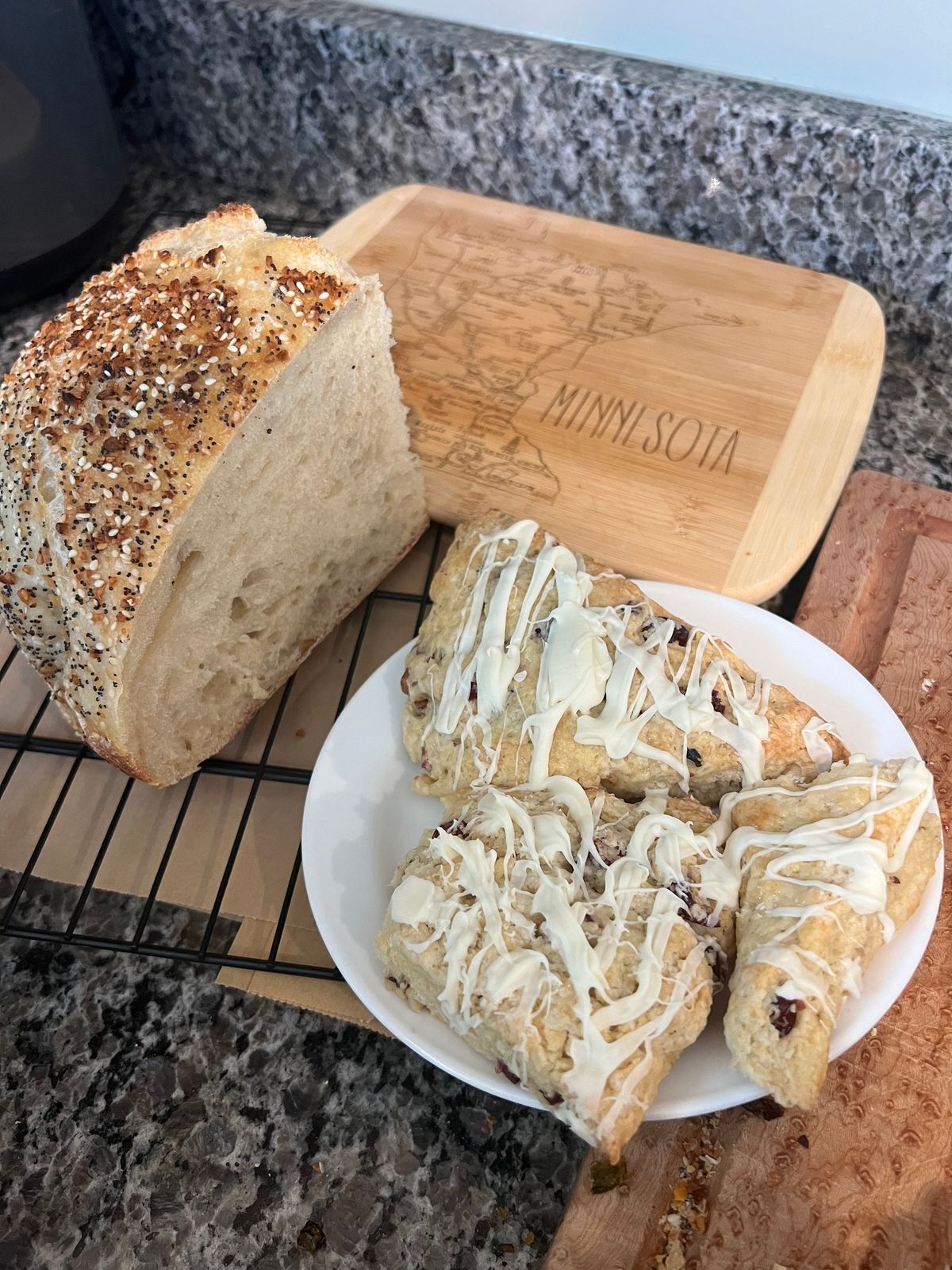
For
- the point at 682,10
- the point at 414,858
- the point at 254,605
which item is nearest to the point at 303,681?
the point at 254,605

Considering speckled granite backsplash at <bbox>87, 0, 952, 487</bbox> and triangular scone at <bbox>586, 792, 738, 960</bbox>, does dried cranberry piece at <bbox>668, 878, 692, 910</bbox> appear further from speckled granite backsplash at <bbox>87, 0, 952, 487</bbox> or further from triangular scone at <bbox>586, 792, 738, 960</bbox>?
speckled granite backsplash at <bbox>87, 0, 952, 487</bbox>

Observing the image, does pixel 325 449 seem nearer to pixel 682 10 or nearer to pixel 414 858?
pixel 414 858

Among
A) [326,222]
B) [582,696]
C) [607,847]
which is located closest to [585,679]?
[582,696]

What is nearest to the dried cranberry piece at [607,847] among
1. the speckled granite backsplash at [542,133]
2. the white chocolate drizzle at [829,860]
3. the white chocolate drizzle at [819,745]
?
the white chocolate drizzle at [829,860]

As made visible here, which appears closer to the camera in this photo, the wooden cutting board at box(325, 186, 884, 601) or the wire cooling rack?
the wire cooling rack

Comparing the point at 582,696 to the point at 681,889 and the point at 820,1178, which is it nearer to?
the point at 681,889

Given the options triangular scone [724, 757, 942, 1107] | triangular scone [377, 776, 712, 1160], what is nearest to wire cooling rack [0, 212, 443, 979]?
triangular scone [377, 776, 712, 1160]

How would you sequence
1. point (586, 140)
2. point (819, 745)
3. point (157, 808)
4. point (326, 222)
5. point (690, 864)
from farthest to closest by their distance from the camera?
point (326, 222) → point (586, 140) → point (157, 808) → point (819, 745) → point (690, 864)
